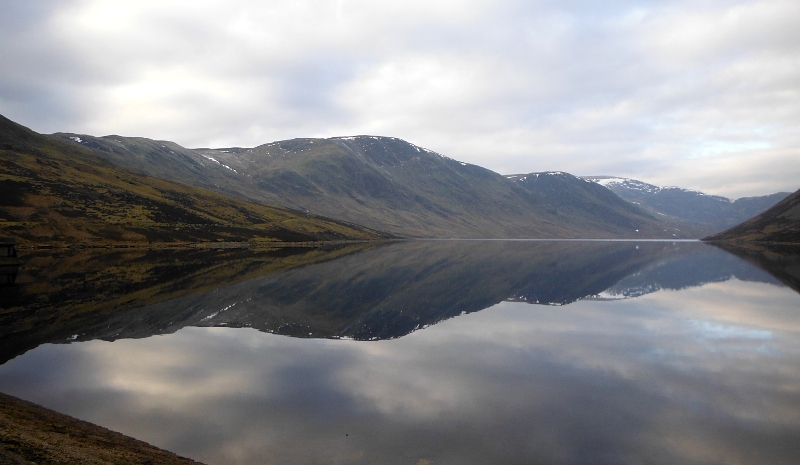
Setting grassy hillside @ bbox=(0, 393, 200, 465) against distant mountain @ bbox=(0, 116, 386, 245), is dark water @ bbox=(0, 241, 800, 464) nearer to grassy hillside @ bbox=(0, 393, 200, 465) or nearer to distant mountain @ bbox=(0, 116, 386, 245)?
grassy hillside @ bbox=(0, 393, 200, 465)

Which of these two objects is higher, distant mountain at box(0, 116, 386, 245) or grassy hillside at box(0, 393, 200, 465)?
distant mountain at box(0, 116, 386, 245)

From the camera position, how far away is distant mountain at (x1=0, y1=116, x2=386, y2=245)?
11556cm

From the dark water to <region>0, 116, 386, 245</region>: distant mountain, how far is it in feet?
259

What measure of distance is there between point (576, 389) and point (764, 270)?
8604 centimetres

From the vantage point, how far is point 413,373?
2300cm

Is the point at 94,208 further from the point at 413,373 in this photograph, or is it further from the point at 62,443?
the point at 62,443

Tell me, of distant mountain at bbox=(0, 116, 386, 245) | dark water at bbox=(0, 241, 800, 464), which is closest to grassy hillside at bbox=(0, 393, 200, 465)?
dark water at bbox=(0, 241, 800, 464)

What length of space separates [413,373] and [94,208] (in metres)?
147

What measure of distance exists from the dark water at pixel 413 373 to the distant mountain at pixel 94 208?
79.0 meters

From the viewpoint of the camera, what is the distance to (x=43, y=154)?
591 ft

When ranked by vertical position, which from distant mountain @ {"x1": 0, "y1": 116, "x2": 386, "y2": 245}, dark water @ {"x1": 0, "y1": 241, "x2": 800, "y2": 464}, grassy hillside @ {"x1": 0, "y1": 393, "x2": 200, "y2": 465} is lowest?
dark water @ {"x1": 0, "y1": 241, "x2": 800, "y2": 464}

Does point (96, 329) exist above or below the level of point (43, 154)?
below

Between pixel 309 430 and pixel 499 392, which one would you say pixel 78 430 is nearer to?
pixel 309 430

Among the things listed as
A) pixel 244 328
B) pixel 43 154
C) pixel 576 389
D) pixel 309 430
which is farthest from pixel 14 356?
pixel 43 154
